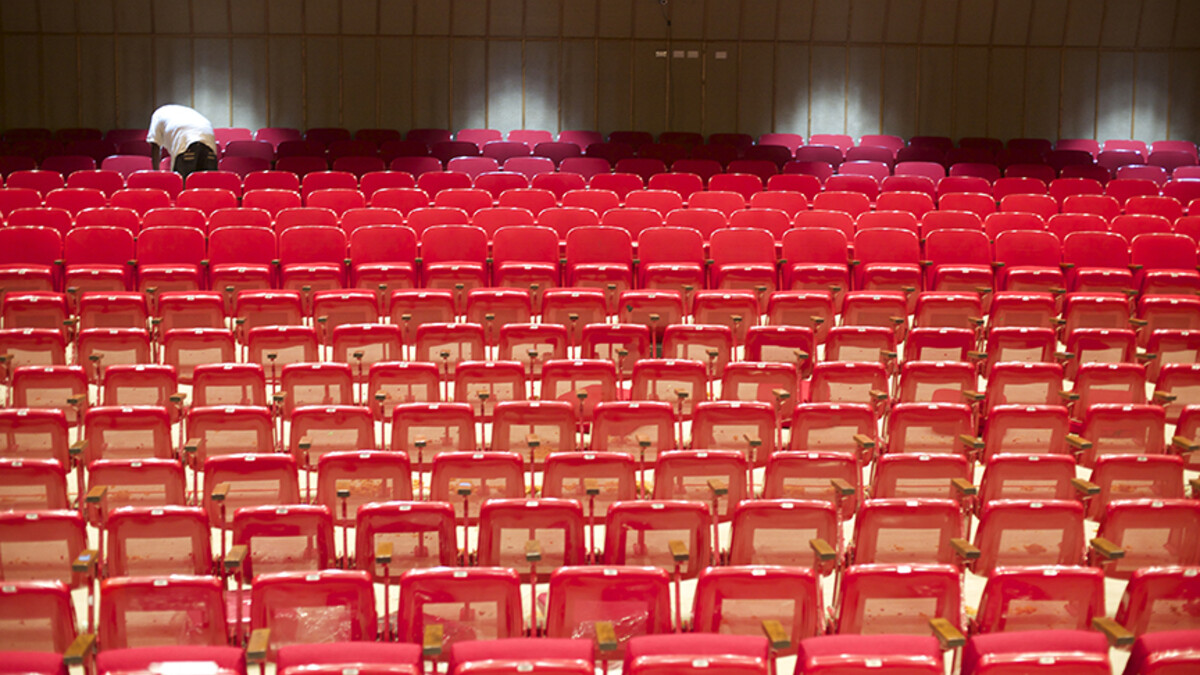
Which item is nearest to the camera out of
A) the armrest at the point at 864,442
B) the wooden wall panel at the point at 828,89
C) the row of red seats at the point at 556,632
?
the row of red seats at the point at 556,632

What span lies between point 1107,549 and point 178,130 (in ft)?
21.6

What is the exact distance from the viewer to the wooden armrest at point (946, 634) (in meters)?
2.38

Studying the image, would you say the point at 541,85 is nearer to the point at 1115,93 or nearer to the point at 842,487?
the point at 1115,93

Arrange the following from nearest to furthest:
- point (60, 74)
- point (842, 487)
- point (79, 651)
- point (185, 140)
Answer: point (79, 651), point (842, 487), point (185, 140), point (60, 74)

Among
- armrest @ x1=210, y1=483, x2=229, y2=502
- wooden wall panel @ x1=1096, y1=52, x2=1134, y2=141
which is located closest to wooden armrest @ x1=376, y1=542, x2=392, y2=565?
armrest @ x1=210, y1=483, x2=229, y2=502

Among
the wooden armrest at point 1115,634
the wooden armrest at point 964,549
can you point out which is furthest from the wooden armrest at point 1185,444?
the wooden armrest at point 1115,634

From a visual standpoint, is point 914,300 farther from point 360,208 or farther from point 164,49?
point 164,49

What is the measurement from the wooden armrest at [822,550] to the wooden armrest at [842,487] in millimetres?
251

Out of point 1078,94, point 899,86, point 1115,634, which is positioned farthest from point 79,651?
point 1078,94

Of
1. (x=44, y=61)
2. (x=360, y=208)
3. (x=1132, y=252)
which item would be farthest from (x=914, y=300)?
(x=44, y=61)

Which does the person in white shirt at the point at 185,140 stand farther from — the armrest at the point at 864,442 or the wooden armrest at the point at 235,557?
the armrest at the point at 864,442

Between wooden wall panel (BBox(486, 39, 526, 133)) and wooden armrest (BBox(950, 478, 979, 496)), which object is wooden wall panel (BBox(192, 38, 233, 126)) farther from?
wooden armrest (BBox(950, 478, 979, 496))

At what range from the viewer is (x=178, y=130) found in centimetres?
747

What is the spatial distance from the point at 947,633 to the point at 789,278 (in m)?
3.24
